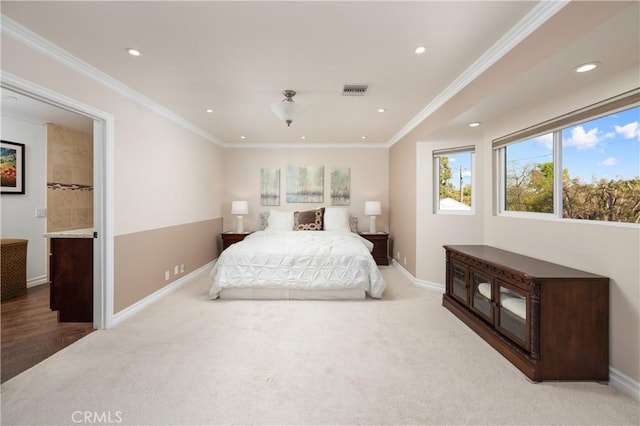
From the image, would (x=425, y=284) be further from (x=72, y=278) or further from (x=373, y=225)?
(x=72, y=278)

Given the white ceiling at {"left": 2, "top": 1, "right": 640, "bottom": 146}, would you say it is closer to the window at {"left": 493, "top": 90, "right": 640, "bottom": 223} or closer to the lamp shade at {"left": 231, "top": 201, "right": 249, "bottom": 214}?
the window at {"left": 493, "top": 90, "right": 640, "bottom": 223}

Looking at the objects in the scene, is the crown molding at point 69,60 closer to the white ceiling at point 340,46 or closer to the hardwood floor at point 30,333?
the white ceiling at point 340,46

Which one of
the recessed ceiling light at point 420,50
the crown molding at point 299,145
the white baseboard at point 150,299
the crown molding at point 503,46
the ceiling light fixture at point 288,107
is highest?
the crown molding at point 299,145

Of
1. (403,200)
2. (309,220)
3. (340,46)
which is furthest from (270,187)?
(340,46)

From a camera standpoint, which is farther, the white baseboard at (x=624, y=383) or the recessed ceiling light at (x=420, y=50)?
the recessed ceiling light at (x=420, y=50)

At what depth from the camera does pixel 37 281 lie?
4.17m

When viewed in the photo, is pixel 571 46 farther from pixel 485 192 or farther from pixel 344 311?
pixel 344 311

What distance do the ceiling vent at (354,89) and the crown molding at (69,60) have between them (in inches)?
90.6

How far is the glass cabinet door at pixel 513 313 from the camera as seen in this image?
2.10 metres

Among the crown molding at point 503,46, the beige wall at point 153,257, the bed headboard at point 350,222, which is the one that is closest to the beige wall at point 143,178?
the beige wall at point 153,257

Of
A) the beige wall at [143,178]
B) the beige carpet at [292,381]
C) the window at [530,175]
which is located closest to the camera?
the beige carpet at [292,381]

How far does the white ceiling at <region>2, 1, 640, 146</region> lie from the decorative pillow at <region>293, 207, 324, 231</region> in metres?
2.60

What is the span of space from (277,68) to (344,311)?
2618 mm

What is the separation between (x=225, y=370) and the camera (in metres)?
2.09
